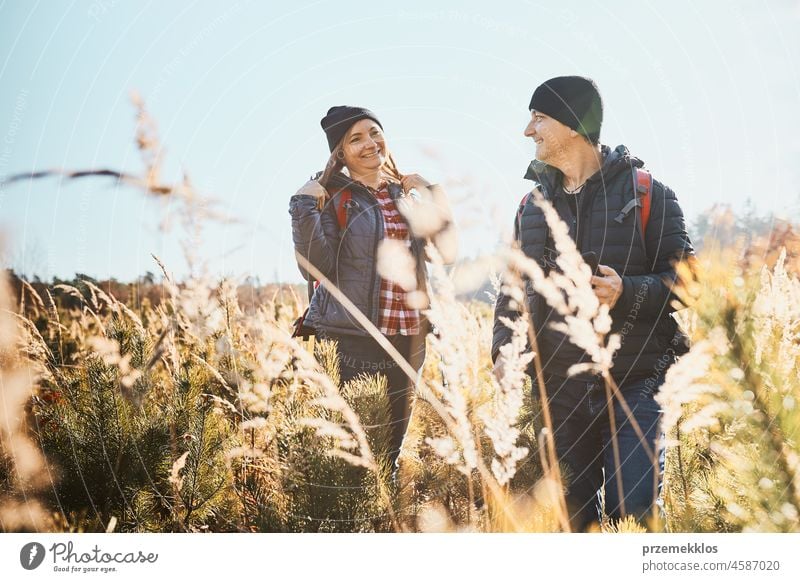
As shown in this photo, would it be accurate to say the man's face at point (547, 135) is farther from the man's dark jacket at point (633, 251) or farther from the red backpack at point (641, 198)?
the red backpack at point (641, 198)

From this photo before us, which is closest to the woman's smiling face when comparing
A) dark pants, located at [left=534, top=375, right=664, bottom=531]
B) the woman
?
the woman

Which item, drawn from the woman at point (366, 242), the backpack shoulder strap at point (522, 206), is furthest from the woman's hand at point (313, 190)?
the backpack shoulder strap at point (522, 206)

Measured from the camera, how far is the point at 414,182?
181 centimetres

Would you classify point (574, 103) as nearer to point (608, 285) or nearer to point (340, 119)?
point (608, 285)

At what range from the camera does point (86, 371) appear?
5.46 feet

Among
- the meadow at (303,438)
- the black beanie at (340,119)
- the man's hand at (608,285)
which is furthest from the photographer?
the black beanie at (340,119)

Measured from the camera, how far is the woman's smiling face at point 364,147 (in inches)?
70.3

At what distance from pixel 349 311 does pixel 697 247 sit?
1117mm

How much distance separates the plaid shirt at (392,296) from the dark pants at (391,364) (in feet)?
0.14

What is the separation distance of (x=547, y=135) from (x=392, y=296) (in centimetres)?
71

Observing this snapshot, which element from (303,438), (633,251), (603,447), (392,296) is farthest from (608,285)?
(303,438)

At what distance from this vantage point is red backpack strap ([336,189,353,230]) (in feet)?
5.96

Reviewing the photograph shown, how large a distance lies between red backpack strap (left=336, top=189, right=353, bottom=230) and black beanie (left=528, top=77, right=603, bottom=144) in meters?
0.68

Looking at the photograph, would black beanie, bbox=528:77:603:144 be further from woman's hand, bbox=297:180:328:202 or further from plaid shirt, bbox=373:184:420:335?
woman's hand, bbox=297:180:328:202
